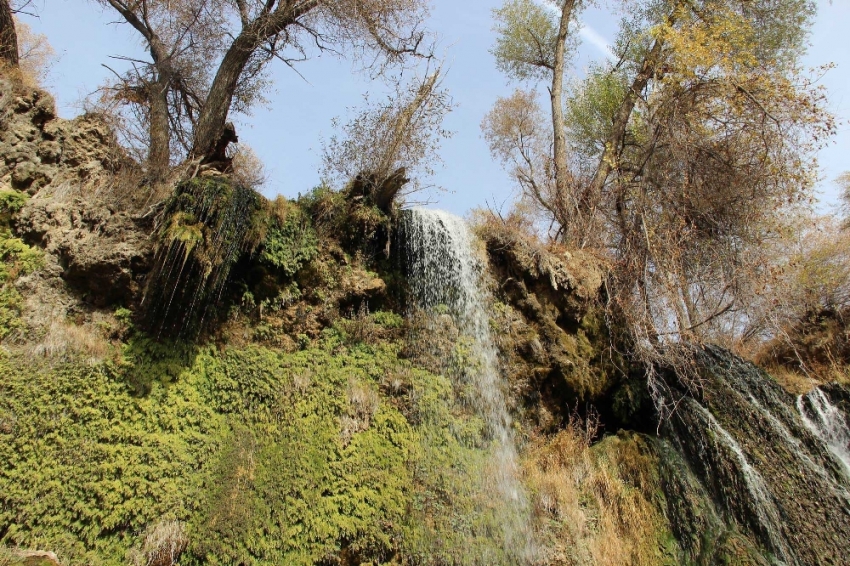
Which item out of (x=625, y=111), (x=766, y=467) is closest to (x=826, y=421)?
(x=766, y=467)

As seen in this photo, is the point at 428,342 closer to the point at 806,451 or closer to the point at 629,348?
the point at 629,348

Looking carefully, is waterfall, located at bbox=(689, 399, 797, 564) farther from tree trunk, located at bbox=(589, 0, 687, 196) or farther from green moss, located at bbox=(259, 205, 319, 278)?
green moss, located at bbox=(259, 205, 319, 278)

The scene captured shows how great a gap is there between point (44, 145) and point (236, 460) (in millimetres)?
5671

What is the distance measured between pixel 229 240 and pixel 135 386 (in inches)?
93.4

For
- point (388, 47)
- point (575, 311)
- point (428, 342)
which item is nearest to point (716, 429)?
point (575, 311)

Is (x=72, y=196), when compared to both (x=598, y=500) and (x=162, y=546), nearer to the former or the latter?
(x=162, y=546)

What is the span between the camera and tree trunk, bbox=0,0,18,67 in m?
8.90

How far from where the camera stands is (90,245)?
24.2 ft

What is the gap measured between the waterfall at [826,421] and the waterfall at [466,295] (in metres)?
5.70

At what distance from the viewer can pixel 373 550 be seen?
6.50m

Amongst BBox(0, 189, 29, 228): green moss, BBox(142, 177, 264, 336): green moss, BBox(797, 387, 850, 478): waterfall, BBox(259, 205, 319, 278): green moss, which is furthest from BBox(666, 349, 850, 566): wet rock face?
BBox(0, 189, 29, 228): green moss

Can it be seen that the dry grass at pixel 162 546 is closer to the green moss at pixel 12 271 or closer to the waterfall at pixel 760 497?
the green moss at pixel 12 271

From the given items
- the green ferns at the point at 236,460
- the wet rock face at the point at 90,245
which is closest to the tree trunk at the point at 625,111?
the green ferns at the point at 236,460

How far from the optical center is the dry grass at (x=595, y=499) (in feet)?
23.1
